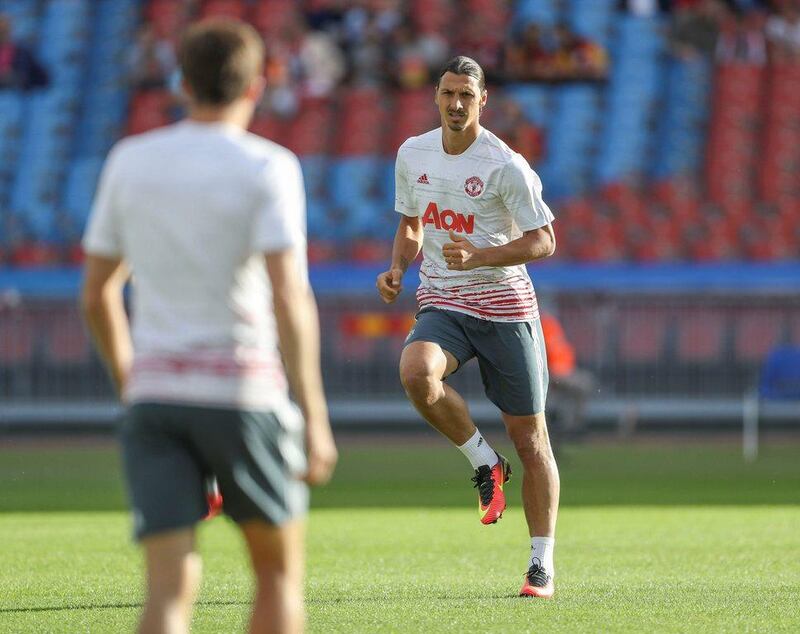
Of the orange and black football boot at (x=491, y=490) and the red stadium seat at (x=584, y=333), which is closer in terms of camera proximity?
the orange and black football boot at (x=491, y=490)

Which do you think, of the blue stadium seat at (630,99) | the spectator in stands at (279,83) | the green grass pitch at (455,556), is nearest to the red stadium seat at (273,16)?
the spectator in stands at (279,83)

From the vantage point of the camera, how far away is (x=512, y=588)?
754 cm

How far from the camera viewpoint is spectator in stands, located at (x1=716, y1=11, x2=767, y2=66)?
26.9 metres

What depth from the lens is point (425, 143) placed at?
7.76m

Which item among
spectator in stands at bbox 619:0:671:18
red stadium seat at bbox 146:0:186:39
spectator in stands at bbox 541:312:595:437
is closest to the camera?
spectator in stands at bbox 541:312:595:437

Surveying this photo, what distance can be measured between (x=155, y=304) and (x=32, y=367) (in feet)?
54.1

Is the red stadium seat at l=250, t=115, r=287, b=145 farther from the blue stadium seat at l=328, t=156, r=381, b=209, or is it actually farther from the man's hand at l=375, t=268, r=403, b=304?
the man's hand at l=375, t=268, r=403, b=304

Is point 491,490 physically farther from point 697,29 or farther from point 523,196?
point 697,29

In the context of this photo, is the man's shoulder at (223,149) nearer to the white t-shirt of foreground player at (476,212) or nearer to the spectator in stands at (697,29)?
the white t-shirt of foreground player at (476,212)

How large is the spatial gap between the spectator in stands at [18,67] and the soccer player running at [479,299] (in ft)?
70.6

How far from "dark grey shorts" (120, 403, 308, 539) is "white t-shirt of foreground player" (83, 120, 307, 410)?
48 millimetres

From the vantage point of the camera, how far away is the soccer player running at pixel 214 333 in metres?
4.16

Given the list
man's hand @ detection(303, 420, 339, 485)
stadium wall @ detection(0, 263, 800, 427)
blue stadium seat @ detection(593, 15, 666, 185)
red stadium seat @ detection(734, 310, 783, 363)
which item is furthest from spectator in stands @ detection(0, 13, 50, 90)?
man's hand @ detection(303, 420, 339, 485)

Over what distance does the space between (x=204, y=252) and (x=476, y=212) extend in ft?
11.4
